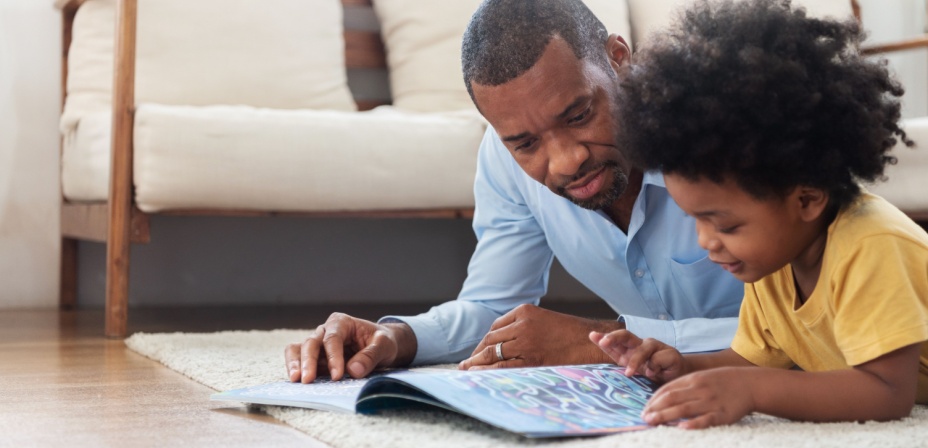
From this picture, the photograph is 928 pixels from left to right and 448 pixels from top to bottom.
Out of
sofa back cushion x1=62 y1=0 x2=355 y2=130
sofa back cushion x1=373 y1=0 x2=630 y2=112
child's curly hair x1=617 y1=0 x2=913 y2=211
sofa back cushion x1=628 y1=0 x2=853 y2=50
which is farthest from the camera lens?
sofa back cushion x1=628 y1=0 x2=853 y2=50

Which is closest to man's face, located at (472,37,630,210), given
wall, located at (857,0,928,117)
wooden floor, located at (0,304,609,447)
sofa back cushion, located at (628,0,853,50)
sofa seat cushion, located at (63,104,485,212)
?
wooden floor, located at (0,304,609,447)

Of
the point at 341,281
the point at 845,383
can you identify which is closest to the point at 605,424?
the point at 845,383

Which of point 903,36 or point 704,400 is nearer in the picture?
point 704,400

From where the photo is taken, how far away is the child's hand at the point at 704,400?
0.87 m

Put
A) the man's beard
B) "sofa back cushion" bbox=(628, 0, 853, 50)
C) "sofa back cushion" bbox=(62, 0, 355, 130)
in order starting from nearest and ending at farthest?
1. the man's beard
2. "sofa back cushion" bbox=(62, 0, 355, 130)
3. "sofa back cushion" bbox=(628, 0, 853, 50)

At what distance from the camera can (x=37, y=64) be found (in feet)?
8.45

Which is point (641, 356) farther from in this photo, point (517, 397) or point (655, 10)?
point (655, 10)

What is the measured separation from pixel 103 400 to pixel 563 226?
624 mm

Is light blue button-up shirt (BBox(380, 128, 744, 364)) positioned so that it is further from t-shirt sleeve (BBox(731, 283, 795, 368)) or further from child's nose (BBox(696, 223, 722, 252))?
child's nose (BBox(696, 223, 722, 252))

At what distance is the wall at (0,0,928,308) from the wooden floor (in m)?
0.46

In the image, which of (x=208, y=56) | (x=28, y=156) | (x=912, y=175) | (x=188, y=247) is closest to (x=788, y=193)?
(x=912, y=175)

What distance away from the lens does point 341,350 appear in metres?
1.17

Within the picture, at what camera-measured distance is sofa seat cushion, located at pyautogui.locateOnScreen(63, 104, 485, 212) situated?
1.84 m

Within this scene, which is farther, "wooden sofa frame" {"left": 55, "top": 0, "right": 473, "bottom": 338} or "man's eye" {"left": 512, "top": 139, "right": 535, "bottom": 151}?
"wooden sofa frame" {"left": 55, "top": 0, "right": 473, "bottom": 338}
